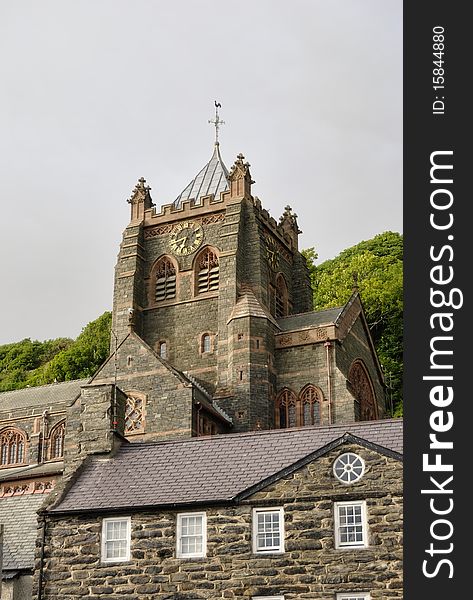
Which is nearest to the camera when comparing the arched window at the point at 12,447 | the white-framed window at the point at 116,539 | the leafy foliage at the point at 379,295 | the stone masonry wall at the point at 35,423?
the white-framed window at the point at 116,539

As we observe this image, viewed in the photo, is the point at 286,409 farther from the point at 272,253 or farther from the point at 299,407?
the point at 272,253

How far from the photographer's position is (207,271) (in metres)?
58.3

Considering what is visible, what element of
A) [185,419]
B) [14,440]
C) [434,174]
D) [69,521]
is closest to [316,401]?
[185,419]

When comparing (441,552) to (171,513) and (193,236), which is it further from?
(193,236)

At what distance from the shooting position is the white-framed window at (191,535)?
28.6 meters

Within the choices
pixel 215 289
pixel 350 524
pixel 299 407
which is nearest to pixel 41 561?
pixel 350 524

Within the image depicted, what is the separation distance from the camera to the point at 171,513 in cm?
2922

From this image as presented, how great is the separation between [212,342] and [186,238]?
673 centimetres

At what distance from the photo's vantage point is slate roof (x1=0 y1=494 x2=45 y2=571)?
34594 millimetres

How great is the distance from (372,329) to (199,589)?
5162cm

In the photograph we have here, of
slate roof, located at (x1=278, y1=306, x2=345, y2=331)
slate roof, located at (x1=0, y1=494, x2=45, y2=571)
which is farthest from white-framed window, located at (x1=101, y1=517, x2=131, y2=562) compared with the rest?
slate roof, located at (x1=278, y1=306, x2=345, y2=331)

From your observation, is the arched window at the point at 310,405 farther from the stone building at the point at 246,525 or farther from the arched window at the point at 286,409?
the stone building at the point at 246,525

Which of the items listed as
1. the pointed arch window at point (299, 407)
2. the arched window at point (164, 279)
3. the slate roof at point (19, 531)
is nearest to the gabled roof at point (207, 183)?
the arched window at point (164, 279)

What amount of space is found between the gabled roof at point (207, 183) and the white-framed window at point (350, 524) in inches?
1392
